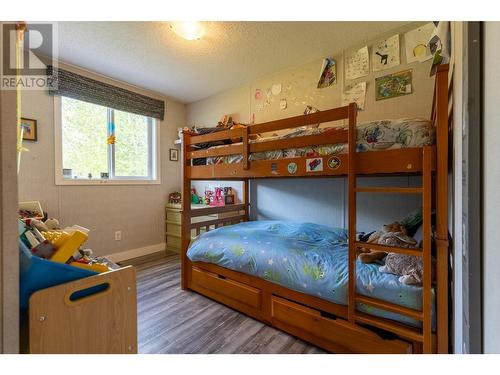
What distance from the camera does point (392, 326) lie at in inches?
48.7

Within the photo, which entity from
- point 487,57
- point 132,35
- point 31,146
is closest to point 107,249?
point 31,146

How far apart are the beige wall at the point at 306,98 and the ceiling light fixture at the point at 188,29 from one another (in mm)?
1193

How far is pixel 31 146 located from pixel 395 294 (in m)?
3.45

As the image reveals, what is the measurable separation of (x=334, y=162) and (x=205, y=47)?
5.85 ft

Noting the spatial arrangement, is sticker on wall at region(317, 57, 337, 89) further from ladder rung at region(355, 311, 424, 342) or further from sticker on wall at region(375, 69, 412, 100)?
ladder rung at region(355, 311, 424, 342)

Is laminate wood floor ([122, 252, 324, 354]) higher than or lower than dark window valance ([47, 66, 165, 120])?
lower

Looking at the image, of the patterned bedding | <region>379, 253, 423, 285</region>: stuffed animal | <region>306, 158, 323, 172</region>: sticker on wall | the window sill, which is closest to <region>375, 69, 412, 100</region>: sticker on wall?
the patterned bedding

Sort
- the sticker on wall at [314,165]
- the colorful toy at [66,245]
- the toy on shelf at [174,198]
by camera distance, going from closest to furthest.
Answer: the colorful toy at [66,245], the sticker on wall at [314,165], the toy on shelf at [174,198]

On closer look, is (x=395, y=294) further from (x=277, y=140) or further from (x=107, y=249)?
(x=107, y=249)

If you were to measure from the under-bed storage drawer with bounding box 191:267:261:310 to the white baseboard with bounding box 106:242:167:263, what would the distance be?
1475mm

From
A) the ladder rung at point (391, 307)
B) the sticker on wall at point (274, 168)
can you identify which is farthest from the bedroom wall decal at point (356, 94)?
the ladder rung at point (391, 307)

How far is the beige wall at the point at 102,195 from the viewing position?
2.42 metres

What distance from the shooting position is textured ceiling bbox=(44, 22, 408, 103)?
199cm

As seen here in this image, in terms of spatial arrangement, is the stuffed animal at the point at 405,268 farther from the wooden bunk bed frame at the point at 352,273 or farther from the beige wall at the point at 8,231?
the beige wall at the point at 8,231
